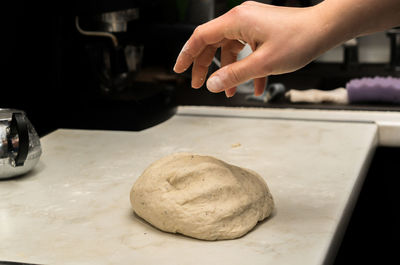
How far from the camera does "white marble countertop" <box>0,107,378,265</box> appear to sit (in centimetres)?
108

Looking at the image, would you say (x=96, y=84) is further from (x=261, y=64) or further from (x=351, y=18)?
(x=351, y=18)

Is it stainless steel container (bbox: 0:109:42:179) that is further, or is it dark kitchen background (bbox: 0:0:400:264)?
dark kitchen background (bbox: 0:0:400:264)

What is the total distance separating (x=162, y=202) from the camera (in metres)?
1.18

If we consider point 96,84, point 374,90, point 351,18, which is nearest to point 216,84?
point 351,18

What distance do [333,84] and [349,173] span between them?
3.12 feet

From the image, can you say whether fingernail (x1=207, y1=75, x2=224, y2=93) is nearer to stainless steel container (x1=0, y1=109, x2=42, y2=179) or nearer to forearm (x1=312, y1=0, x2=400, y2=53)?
forearm (x1=312, y1=0, x2=400, y2=53)

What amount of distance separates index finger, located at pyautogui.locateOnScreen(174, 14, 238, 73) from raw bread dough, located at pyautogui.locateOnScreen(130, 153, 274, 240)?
216 mm

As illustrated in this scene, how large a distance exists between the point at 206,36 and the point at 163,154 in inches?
21.2

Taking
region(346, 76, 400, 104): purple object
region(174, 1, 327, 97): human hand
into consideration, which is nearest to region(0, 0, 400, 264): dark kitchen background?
region(346, 76, 400, 104): purple object

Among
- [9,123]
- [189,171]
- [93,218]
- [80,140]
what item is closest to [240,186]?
[189,171]

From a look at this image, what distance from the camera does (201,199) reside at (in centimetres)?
117

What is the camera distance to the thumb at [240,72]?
1.10 metres

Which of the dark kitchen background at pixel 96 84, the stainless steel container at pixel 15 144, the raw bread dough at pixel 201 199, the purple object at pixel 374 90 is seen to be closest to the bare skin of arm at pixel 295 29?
the raw bread dough at pixel 201 199

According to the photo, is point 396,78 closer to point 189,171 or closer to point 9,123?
point 189,171
